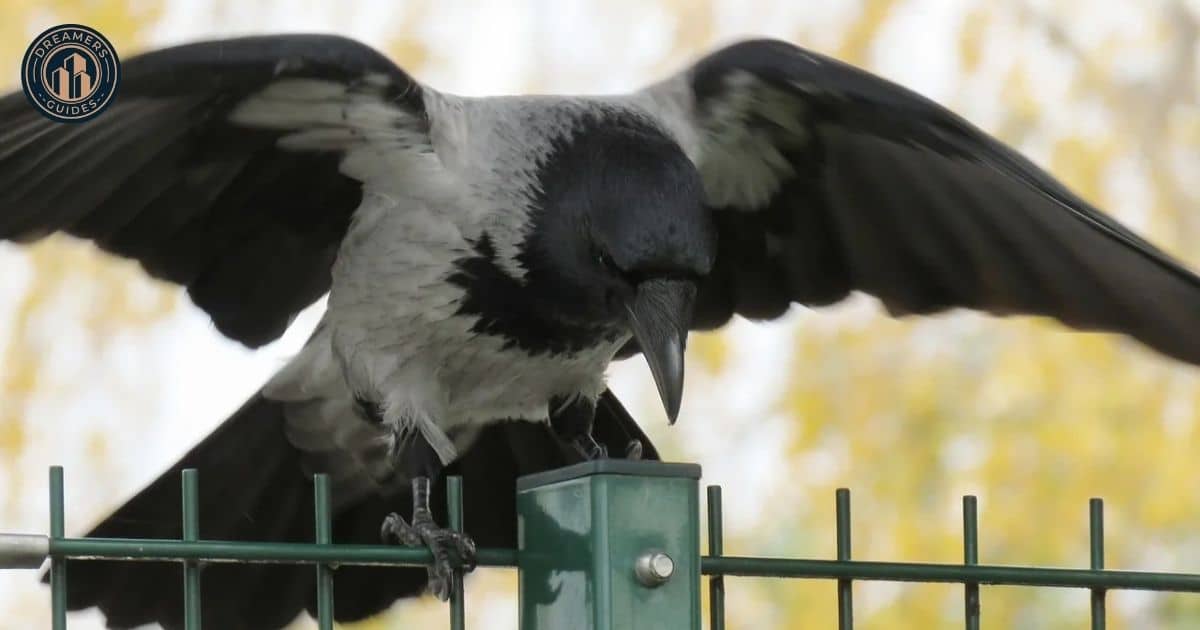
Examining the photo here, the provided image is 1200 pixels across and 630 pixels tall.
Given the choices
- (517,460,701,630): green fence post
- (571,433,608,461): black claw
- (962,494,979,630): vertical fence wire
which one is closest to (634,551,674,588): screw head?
(517,460,701,630): green fence post

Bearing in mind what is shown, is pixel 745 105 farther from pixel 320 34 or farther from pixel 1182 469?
pixel 1182 469

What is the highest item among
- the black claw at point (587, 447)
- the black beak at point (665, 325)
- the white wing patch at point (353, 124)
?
the white wing patch at point (353, 124)

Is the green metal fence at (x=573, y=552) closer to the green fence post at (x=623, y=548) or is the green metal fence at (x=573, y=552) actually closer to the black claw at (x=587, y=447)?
the green fence post at (x=623, y=548)

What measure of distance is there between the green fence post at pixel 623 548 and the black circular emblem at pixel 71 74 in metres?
1.34

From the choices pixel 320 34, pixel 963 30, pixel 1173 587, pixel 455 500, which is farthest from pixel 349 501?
pixel 963 30

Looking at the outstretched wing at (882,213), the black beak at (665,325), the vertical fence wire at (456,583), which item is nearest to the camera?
the vertical fence wire at (456,583)

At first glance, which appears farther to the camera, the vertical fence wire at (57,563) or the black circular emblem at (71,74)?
the black circular emblem at (71,74)

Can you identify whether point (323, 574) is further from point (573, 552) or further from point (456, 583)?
point (573, 552)

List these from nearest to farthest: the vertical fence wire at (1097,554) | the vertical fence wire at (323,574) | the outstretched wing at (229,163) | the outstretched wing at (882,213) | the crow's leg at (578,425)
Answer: the vertical fence wire at (323,574) → the vertical fence wire at (1097,554) → the outstretched wing at (229,163) → the outstretched wing at (882,213) → the crow's leg at (578,425)

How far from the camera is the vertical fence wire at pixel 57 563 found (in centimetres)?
→ 208

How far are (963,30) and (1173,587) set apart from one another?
14.5 ft

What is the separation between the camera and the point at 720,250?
413cm

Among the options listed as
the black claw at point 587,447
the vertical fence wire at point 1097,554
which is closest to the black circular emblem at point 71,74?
the black claw at point 587,447

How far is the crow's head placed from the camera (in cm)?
307
